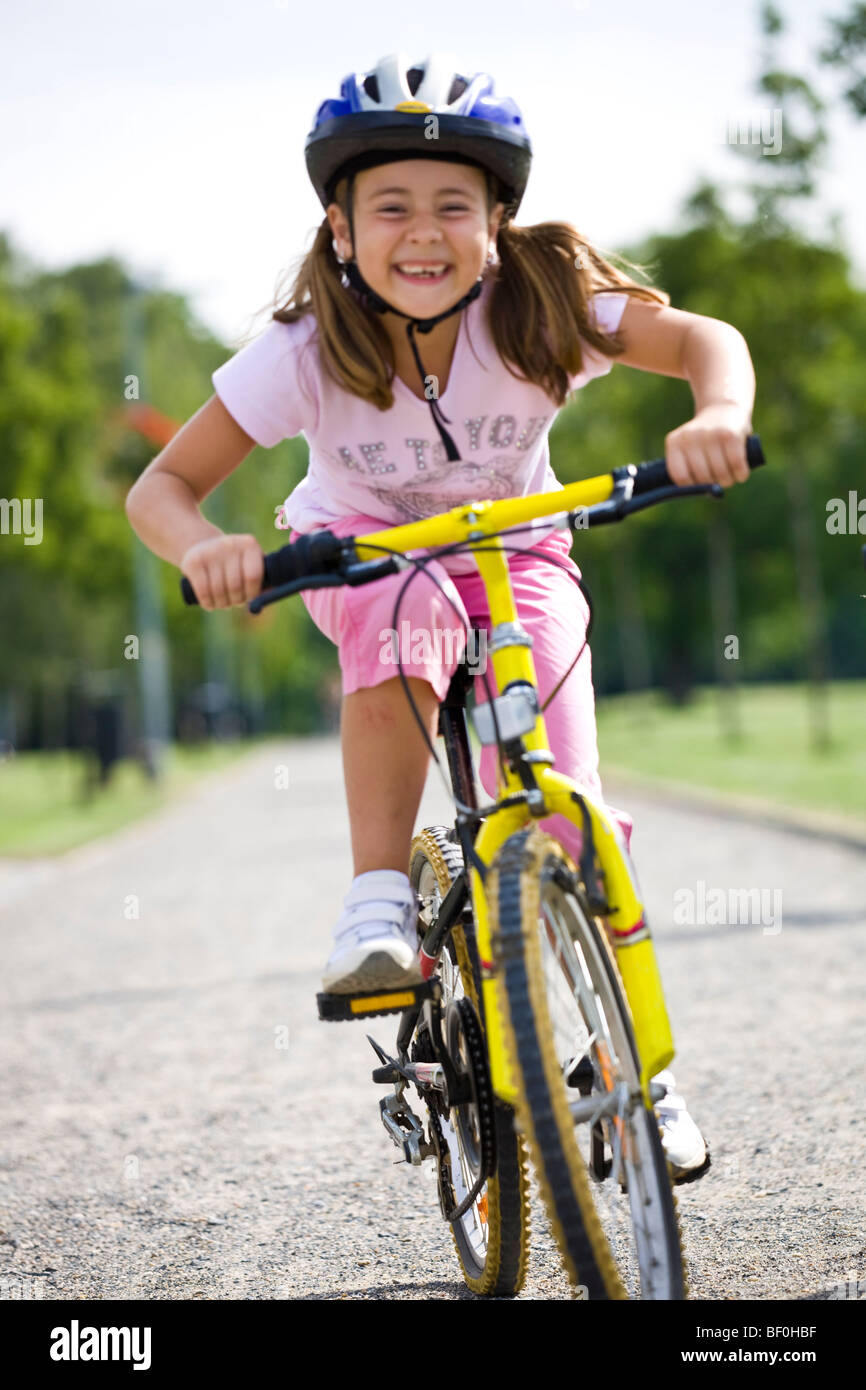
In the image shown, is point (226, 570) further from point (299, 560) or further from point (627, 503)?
point (627, 503)

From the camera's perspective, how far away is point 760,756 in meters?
22.5

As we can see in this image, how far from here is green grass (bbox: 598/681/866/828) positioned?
15562 millimetres

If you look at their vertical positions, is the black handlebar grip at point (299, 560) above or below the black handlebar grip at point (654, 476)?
below

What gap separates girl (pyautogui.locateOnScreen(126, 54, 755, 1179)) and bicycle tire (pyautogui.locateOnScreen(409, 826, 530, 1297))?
0.35ft

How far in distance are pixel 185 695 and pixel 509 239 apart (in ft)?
178

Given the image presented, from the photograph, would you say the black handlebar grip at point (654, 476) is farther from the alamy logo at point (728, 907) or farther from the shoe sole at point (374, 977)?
the alamy logo at point (728, 907)

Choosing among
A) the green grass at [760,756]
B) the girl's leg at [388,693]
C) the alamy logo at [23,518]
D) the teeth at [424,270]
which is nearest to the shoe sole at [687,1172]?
the girl's leg at [388,693]

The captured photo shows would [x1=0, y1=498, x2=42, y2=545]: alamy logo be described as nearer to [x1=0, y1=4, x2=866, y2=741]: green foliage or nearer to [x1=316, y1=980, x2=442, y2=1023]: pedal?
[x1=0, y1=4, x2=866, y2=741]: green foliage

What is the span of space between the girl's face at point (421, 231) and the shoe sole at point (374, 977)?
111 cm

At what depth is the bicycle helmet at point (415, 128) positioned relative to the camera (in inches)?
113

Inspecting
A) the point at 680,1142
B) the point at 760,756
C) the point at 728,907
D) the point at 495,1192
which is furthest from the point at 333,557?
the point at 760,756
